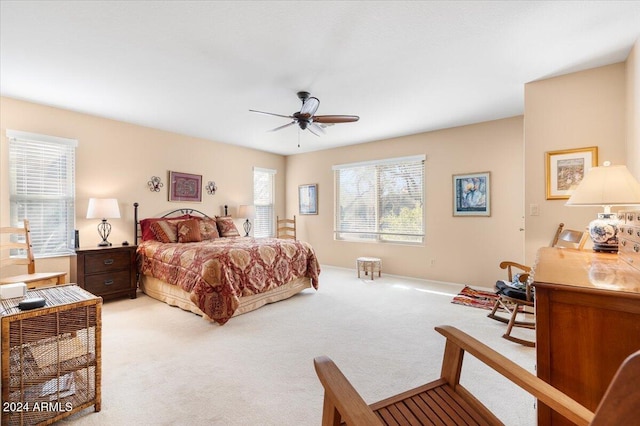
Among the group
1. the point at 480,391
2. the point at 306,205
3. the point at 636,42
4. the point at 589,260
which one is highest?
the point at 636,42

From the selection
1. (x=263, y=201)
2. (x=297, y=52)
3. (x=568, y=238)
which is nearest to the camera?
(x=297, y=52)

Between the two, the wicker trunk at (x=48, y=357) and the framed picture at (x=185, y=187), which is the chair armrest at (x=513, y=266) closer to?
the wicker trunk at (x=48, y=357)

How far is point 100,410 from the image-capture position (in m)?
1.78

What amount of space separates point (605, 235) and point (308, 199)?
527cm

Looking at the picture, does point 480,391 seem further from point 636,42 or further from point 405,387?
point 636,42

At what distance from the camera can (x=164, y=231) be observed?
4.44 m

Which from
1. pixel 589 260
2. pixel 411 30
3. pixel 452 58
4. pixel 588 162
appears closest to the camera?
pixel 589 260

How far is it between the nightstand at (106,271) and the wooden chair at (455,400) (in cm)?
394

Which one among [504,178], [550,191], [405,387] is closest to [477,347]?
[405,387]

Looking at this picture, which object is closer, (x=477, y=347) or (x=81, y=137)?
(x=477, y=347)

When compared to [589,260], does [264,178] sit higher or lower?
higher

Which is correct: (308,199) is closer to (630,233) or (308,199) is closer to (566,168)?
(566,168)

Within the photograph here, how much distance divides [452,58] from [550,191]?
174 cm

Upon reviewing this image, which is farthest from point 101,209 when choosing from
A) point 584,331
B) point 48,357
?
point 584,331
